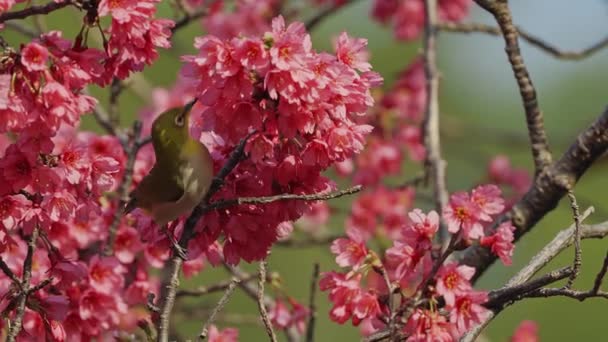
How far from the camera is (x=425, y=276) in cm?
244

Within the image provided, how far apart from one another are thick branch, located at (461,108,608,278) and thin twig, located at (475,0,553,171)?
0.09 m

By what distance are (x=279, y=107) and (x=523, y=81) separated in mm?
1095

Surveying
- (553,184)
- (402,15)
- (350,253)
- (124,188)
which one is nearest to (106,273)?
(124,188)

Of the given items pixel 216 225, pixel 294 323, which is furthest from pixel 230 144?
pixel 294 323

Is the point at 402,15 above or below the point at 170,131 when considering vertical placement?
below

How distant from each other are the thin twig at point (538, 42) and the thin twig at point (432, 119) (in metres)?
0.07

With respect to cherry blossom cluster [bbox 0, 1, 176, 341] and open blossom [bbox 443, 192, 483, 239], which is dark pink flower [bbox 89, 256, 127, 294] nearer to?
cherry blossom cluster [bbox 0, 1, 176, 341]

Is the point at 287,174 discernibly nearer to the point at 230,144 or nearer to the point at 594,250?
the point at 230,144

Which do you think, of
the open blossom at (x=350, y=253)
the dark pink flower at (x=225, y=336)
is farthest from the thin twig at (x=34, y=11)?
the dark pink flower at (x=225, y=336)

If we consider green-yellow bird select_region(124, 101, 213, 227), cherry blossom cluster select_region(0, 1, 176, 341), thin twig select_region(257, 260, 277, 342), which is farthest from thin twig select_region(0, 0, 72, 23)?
thin twig select_region(257, 260, 277, 342)

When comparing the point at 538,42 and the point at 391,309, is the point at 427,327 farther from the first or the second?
the point at 538,42

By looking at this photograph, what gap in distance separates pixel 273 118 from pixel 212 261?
0.49 m

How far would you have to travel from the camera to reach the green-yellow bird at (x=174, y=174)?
252cm

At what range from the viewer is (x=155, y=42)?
97.5 inches
